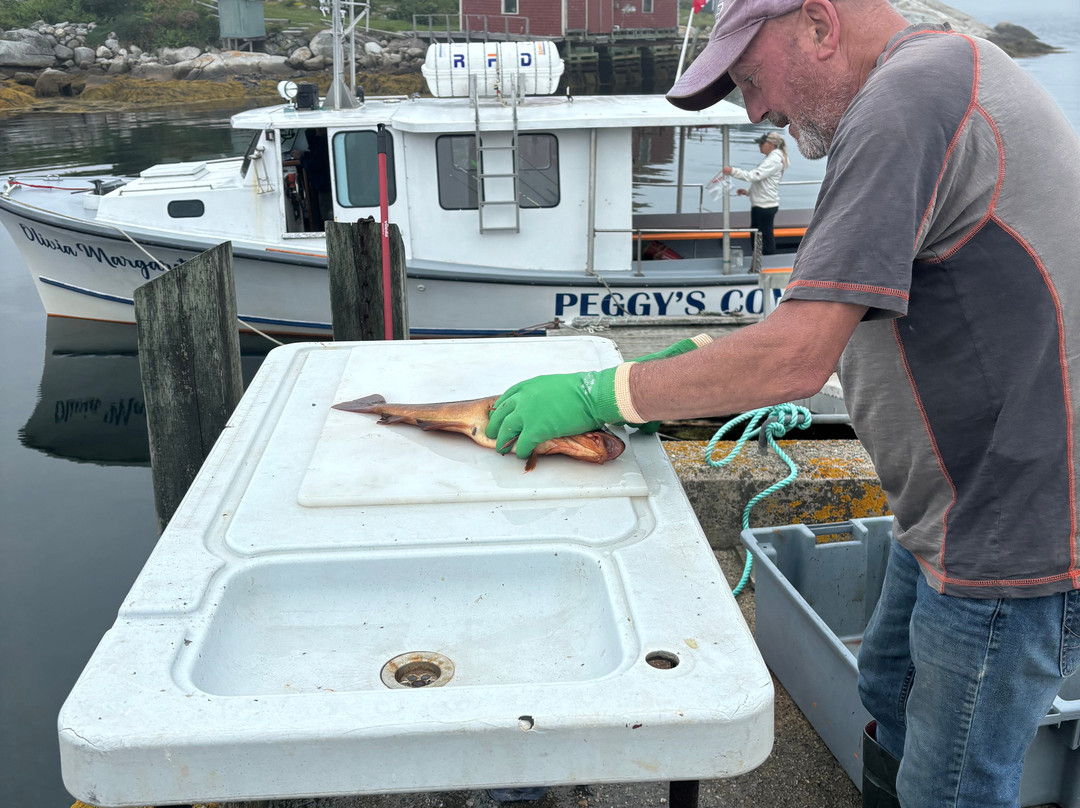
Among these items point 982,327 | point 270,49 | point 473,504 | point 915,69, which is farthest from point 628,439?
point 270,49

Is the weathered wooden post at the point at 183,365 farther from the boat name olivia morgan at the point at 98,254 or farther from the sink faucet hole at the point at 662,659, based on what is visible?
the boat name olivia morgan at the point at 98,254

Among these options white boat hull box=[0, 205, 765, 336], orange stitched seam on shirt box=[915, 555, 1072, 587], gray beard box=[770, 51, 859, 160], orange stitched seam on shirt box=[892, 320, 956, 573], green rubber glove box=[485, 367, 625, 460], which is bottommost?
white boat hull box=[0, 205, 765, 336]

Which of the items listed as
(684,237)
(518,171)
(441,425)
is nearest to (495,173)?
(518,171)

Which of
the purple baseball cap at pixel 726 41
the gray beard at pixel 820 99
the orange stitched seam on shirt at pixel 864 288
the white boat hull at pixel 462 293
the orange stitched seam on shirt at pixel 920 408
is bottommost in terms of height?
the white boat hull at pixel 462 293

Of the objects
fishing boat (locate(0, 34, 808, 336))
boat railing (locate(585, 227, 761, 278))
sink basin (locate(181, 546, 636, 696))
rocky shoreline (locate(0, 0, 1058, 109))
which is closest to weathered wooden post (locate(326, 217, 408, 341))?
sink basin (locate(181, 546, 636, 696))

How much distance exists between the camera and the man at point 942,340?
1368 mm

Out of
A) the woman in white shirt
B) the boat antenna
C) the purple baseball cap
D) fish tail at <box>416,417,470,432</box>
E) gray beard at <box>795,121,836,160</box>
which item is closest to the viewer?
the purple baseball cap

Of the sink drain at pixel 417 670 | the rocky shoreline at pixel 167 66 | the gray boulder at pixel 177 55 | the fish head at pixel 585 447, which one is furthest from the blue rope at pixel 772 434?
the gray boulder at pixel 177 55

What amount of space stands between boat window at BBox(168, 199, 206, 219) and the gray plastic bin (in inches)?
294

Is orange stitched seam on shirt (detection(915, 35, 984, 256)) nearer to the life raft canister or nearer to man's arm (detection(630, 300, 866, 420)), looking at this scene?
man's arm (detection(630, 300, 866, 420))

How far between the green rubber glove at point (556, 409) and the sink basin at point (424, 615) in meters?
0.32

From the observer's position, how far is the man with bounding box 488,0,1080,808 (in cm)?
137

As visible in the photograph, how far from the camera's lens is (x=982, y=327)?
144 centimetres

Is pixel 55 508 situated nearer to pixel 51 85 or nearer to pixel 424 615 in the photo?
pixel 424 615
